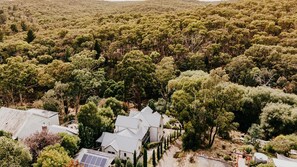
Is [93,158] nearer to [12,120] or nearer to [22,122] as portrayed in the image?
[22,122]

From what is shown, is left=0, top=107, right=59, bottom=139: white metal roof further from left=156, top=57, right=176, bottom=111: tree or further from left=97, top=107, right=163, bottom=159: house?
left=156, top=57, right=176, bottom=111: tree

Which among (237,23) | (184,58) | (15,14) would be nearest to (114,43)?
(184,58)

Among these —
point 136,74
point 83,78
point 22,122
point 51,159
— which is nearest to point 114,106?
point 136,74

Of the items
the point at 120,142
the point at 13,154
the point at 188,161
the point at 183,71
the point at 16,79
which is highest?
the point at 16,79

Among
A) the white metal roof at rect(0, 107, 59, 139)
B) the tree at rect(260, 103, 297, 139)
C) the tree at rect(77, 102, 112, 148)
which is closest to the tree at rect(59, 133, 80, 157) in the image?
the tree at rect(77, 102, 112, 148)

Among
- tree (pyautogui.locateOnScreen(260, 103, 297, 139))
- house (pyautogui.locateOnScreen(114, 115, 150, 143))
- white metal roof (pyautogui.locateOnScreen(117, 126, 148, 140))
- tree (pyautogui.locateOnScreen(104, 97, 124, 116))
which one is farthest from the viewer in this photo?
tree (pyautogui.locateOnScreen(104, 97, 124, 116))

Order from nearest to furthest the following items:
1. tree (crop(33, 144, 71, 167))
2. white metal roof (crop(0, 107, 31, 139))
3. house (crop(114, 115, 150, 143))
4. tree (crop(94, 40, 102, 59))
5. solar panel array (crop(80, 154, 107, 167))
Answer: tree (crop(33, 144, 71, 167)), solar panel array (crop(80, 154, 107, 167)), white metal roof (crop(0, 107, 31, 139)), house (crop(114, 115, 150, 143)), tree (crop(94, 40, 102, 59))

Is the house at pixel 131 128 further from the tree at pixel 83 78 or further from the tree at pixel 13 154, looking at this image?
the tree at pixel 83 78
